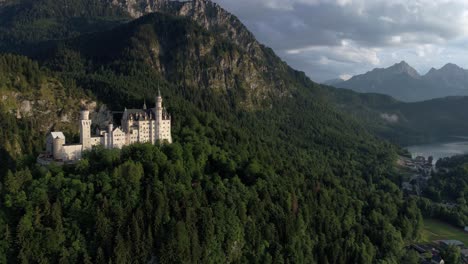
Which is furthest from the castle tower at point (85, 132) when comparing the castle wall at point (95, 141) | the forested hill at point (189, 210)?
Result: the forested hill at point (189, 210)

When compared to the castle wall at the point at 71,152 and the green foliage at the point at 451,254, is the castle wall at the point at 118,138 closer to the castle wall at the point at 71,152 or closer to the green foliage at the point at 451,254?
the castle wall at the point at 71,152

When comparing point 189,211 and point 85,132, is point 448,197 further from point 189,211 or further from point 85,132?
point 85,132

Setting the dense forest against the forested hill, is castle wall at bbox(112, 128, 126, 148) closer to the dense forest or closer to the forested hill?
the forested hill

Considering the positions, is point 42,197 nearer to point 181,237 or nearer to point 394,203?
point 181,237

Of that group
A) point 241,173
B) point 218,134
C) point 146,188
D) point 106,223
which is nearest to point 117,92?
point 218,134

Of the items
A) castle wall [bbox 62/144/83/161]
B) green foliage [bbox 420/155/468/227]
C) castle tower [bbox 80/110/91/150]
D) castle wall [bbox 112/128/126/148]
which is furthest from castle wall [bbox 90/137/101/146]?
green foliage [bbox 420/155/468/227]

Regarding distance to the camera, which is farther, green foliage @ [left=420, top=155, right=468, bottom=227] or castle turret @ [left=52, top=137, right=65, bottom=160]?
green foliage @ [left=420, top=155, right=468, bottom=227]

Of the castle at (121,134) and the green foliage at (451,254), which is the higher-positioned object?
the castle at (121,134)

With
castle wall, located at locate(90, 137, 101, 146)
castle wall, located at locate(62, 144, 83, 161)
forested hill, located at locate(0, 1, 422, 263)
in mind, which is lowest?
forested hill, located at locate(0, 1, 422, 263)
